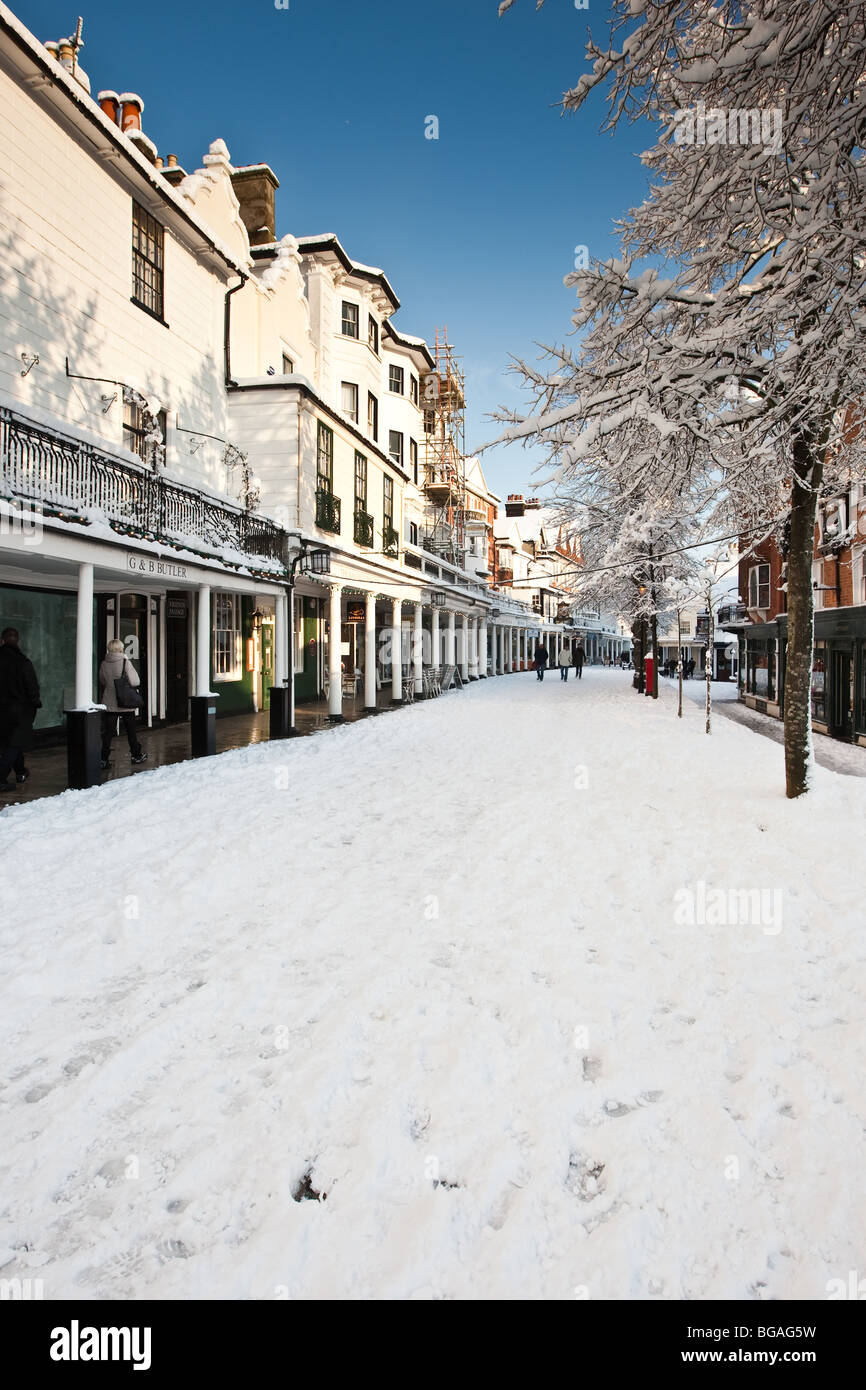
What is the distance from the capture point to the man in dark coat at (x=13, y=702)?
8.77 meters

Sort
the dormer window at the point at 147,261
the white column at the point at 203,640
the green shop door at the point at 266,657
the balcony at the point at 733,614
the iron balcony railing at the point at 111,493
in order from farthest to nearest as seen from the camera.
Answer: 1. the balcony at the point at 733,614
2. the green shop door at the point at 266,657
3. the dormer window at the point at 147,261
4. the white column at the point at 203,640
5. the iron balcony railing at the point at 111,493

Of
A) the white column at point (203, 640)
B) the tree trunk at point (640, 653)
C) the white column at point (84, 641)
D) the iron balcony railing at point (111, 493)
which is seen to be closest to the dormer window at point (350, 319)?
the iron balcony railing at point (111, 493)

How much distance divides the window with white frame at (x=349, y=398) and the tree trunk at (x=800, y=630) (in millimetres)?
17922

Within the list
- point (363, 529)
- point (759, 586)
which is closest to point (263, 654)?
point (363, 529)

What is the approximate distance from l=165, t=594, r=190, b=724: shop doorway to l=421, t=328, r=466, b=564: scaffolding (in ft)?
64.7

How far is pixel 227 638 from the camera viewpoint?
1800cm

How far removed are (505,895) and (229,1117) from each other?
2.79 m

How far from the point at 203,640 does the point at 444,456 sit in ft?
89.5

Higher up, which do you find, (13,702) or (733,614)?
(733,614)

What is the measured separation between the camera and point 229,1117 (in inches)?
109

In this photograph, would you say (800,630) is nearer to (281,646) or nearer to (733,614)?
(281,646)

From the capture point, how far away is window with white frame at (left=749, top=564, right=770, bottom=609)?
3103 centimetres

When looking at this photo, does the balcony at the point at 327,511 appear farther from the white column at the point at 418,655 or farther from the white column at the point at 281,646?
the white column at the point at 418,655
